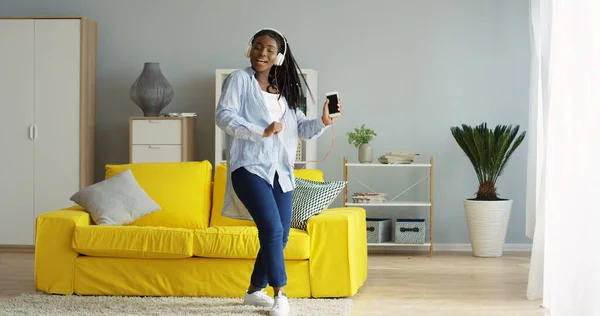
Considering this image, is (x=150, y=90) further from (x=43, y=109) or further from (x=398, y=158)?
(x=398, y=158)

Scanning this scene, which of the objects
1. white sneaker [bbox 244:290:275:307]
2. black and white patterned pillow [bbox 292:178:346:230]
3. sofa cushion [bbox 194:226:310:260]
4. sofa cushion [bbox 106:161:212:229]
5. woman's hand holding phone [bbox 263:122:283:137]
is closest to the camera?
woman's hand holding phone [bbox 263:122:283:137]

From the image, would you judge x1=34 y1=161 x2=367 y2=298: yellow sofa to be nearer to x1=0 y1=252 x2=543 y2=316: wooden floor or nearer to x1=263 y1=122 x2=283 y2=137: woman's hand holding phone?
x1=0 y1=252 x2=543 y2=316: wooden floor

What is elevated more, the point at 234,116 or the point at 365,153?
the point at 234,116

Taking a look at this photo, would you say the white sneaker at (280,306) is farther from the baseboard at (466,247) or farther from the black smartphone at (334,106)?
the baseboard at (466,247)

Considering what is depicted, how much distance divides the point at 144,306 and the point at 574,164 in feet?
7.24

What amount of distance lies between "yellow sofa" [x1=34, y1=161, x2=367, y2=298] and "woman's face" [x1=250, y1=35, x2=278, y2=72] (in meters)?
1.07

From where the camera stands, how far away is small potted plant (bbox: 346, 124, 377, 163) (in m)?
6.70

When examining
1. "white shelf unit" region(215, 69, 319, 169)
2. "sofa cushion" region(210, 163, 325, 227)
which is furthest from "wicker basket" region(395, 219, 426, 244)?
"sofa cushion" region(210, 163, 325, 227)

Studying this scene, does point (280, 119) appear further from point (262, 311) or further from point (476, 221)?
point (476, 221)

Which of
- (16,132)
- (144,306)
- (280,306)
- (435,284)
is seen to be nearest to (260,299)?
(280,306)

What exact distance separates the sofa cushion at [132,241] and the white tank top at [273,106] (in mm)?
1019

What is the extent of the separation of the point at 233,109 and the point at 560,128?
144 cm

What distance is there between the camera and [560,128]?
379 centimetres

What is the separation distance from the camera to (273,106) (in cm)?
400
